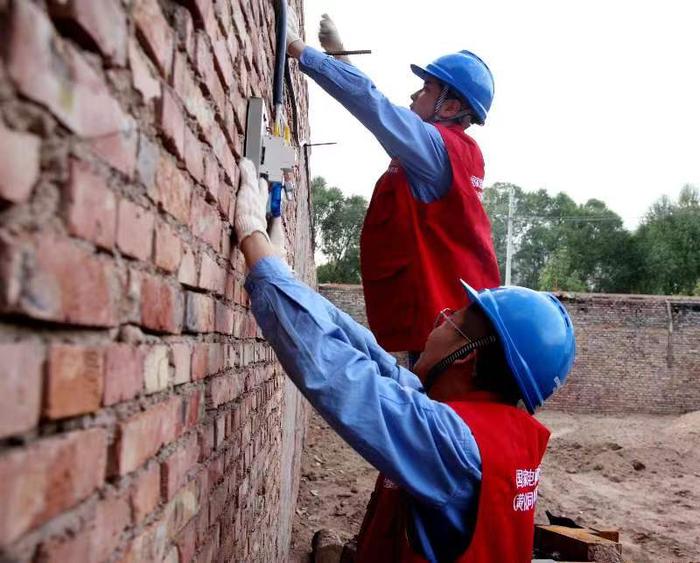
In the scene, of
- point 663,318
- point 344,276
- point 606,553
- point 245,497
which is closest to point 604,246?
point 344,276

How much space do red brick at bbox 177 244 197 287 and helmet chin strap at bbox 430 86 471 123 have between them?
213cm

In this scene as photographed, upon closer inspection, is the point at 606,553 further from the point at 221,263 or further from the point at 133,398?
the point at 133,398

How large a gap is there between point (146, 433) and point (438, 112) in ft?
8.30

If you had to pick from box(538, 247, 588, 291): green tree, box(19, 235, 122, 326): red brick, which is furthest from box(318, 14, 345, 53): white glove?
box(538, 247, 588, 291): green tree

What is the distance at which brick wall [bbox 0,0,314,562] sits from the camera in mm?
646

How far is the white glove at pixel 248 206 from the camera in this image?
1809 mm

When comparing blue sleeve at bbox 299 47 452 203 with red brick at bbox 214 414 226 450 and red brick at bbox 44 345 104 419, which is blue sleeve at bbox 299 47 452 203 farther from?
red brick at bbox 44 345 104 419

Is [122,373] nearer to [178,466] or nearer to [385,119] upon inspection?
[178,466]

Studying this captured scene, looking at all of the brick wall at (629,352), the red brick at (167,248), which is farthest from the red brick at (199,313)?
the brick wall at (629,352)

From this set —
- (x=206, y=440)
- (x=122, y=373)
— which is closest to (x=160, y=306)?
(x=122, y=373)

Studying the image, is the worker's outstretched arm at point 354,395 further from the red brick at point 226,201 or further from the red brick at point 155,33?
the red brick at point 155,33

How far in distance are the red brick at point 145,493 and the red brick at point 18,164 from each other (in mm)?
551

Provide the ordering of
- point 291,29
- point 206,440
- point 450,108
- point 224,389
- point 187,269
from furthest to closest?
point 450,108
point 291,29
point 224,389
point 206,440
point 187,269

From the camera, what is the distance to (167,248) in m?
1.18
